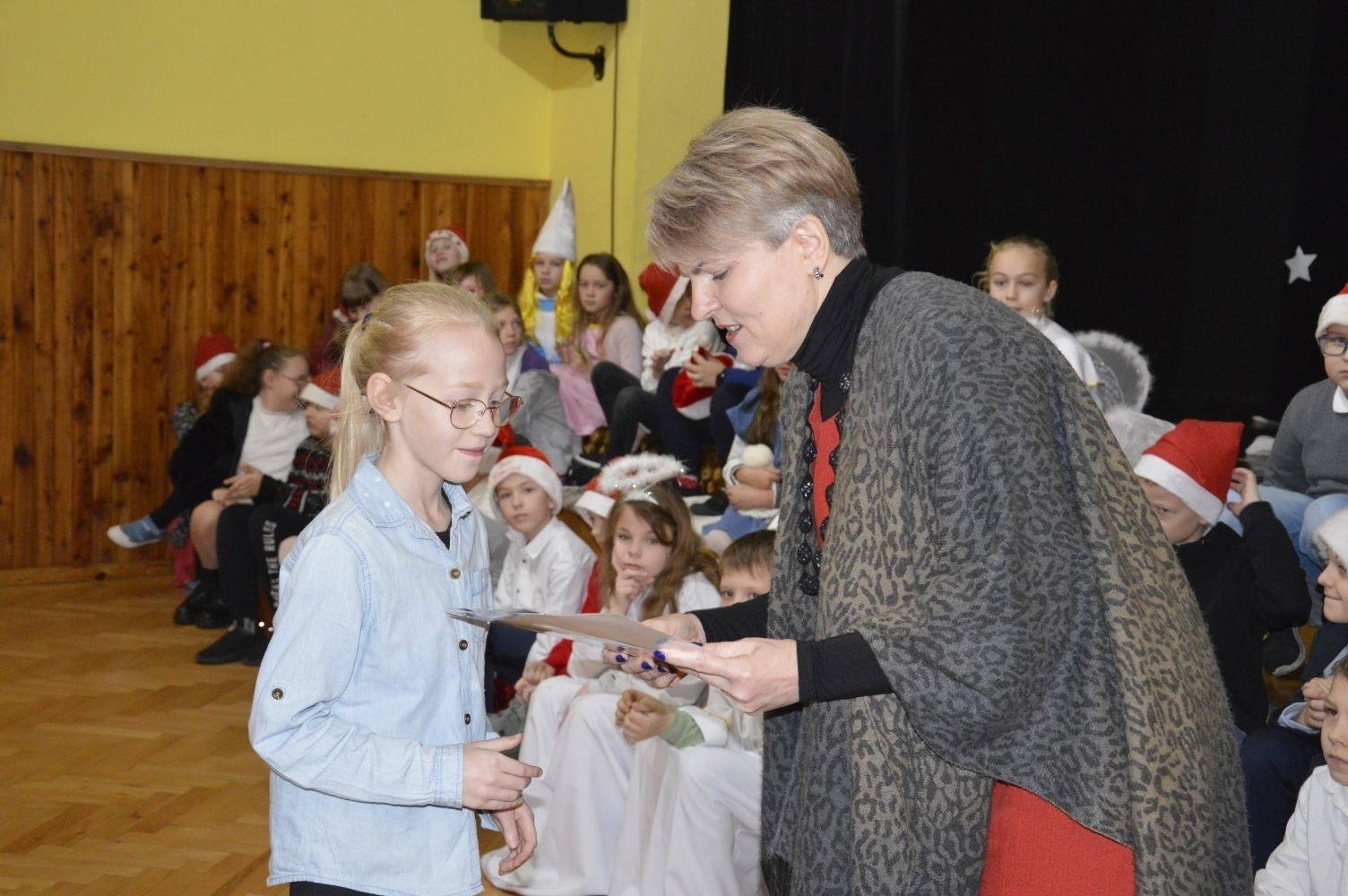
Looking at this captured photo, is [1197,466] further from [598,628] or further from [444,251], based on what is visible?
[444,251]

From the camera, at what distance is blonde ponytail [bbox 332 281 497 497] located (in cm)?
177

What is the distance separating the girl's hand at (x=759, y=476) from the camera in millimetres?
4145

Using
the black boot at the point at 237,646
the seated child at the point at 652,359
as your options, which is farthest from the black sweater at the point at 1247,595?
the black boot at the point at 237,646

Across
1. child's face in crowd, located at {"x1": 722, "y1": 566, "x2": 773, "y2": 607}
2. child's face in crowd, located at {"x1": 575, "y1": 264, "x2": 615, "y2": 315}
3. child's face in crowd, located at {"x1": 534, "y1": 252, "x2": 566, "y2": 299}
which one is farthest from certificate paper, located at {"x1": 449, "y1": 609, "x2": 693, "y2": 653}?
child's face in crowd, located at {"x1": 534, "y1": 252, "x2": 566, "y2": 299}

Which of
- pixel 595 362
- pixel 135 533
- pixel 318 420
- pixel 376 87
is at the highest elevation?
pixel 376 87

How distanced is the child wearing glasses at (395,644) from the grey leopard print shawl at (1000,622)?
1.63ft

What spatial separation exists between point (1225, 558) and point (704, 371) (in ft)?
7.81

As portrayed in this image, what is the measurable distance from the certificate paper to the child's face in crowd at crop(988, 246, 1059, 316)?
3028 millimetres

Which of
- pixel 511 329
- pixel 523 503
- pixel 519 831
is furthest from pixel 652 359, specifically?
pixel 519 831

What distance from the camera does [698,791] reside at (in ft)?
9.78

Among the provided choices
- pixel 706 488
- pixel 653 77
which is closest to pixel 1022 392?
pixel 706 488

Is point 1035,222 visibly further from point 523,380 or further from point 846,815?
point 846,815

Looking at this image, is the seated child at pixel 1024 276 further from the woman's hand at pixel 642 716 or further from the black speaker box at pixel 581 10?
the black speaker box at pixel 581 10

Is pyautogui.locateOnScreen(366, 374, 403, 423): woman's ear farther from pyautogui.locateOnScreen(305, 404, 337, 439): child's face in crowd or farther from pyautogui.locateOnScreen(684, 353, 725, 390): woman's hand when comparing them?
pyautogui.locateOnScreen(305, 404, 337, 439): child's face in crowd
